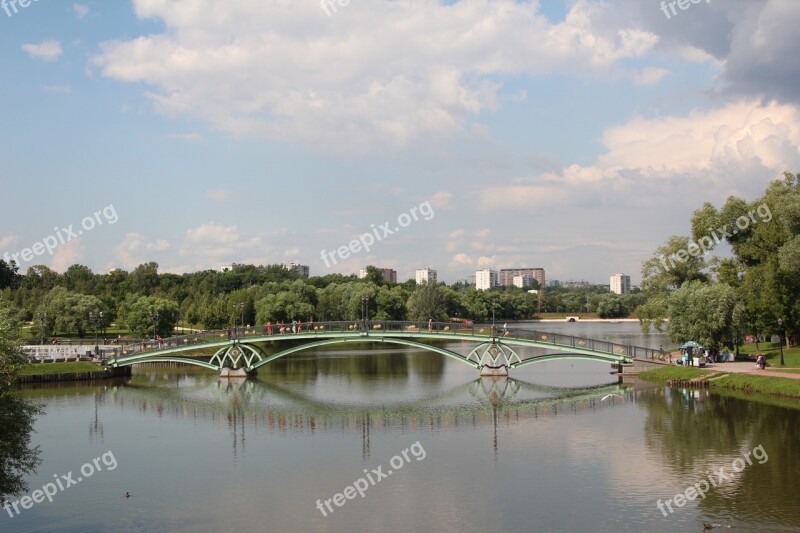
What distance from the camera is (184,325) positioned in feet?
365

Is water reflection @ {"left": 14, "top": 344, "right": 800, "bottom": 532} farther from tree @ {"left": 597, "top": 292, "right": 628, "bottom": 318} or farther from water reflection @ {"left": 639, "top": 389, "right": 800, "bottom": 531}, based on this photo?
tree @ {"left": 597, "top": 292, "right": 628, "bottom": 318}

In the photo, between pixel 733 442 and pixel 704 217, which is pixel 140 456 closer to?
pixel 733 442

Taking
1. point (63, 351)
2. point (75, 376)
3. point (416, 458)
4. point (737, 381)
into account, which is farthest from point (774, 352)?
point (63, 351)

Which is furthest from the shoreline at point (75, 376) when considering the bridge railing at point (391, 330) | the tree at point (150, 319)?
the tree at point (150, 319)

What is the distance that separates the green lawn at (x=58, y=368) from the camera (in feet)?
185

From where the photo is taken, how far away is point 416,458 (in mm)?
29609

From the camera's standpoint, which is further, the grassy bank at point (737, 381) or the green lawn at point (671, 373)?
the green lawn at point (671, 373)

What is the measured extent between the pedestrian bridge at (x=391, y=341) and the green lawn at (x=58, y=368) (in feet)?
5.79

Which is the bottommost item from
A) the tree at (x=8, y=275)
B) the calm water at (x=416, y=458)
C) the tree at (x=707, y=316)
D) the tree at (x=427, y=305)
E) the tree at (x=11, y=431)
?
the calm water at (x=416, y=458)

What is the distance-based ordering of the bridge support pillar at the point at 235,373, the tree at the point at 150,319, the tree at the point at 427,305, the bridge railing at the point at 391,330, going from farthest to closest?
1. the tree at the point at 427,305
2. the tree at the point at 150,319
3. the bridge support pillar at the point at 235,373
4. the bridge railing at the point at 391,330

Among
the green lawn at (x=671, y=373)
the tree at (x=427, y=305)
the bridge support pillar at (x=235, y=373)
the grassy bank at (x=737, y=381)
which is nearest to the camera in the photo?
the grassy bank at (x=737, y=381)

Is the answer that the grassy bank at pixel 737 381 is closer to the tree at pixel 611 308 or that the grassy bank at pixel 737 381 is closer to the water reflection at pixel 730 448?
the water reflection at pixel 730 448

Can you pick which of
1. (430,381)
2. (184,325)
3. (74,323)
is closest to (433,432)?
(430,381)

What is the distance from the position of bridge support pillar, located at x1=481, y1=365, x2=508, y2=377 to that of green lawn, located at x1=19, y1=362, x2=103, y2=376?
29.5 m
